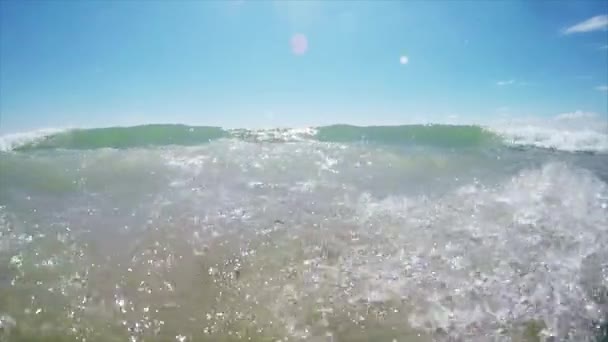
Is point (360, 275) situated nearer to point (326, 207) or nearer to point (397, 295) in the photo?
point (397, 295)

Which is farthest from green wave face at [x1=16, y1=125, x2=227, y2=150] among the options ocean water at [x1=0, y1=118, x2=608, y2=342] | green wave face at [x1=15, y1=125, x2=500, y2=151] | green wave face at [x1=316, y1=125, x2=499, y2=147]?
green wave face at [x1=316, y1=125, x2=499, y2=147]

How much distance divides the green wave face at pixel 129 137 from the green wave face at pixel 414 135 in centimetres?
612

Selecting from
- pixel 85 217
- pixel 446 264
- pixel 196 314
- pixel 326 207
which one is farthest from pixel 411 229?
pixel 85 217

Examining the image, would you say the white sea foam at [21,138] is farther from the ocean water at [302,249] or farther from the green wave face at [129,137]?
the ocean water at [302,249]

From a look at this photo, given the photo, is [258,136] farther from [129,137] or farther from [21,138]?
[21,138]

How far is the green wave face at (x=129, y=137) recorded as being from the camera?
21.0 metres

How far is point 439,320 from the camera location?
23.1 feet

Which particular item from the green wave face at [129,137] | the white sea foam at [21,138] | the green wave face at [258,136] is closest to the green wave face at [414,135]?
the green wave face at [258,136]

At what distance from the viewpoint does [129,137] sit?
22.1 metres

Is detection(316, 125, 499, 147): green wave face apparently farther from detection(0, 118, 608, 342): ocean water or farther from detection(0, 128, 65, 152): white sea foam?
detection(0, 128, 65, 152): white sea foam

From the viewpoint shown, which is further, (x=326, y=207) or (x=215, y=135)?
(x=215, y=135)

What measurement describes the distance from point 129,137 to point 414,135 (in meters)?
14.8

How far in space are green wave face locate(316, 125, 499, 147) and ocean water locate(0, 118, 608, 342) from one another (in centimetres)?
484

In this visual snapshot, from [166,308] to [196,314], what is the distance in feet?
1.79
